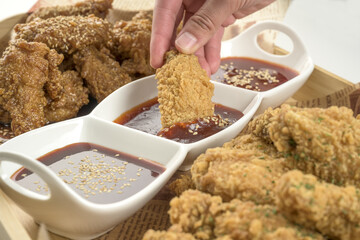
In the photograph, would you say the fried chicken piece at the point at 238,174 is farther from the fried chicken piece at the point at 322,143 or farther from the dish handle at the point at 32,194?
the dish handle at the point at 32,194

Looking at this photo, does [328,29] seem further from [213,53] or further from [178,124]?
[178,124]

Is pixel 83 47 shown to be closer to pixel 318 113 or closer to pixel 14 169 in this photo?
pixel 14 169

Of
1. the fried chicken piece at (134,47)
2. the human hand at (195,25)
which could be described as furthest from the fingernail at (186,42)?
the fried chicken piece at (134,47)

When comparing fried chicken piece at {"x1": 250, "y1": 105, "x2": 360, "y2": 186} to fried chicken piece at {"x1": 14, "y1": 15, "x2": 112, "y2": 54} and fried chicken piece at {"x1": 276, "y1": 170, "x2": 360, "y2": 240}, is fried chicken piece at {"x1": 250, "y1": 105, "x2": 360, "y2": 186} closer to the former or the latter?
fried chicken piece at {"x1": 276, "y1": 170, "x2": 360, "y2": 240}

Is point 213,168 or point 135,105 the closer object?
point 213,168

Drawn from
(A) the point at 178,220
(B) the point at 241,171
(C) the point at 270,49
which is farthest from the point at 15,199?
(C) the point at 270,49

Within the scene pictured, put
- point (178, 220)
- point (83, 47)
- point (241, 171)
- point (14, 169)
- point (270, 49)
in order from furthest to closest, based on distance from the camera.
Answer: point (270, 49) < point (83, 47) < point (14, 169) < point (241, 171) < point (178, 220)

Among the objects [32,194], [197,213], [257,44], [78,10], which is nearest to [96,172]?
[32,194]
